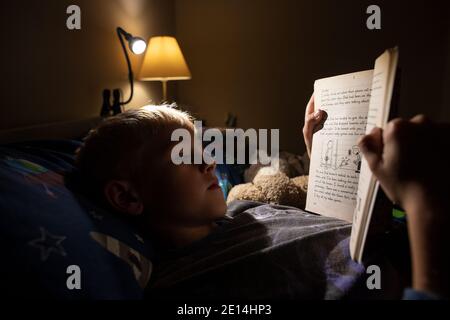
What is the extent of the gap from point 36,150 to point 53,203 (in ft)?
1.18

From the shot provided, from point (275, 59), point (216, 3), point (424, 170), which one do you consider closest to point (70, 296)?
point (424, 170)

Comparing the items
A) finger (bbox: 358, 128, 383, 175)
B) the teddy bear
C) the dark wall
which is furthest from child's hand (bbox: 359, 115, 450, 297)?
the dark wall

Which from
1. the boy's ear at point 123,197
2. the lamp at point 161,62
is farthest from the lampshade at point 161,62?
the boy's ear at point 123,197

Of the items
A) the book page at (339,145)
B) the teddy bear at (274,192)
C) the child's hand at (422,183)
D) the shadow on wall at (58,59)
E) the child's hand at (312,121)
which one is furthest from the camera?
the shadow on wall at (58,59)

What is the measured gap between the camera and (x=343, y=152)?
2.37 feet

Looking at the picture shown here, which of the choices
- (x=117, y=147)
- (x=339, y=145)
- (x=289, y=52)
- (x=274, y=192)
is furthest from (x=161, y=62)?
(x=339, y=145)

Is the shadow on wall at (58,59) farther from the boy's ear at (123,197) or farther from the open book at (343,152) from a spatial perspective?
the open book at (343,152)

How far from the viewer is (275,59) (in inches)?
94.7

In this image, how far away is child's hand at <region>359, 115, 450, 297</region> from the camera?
387mm

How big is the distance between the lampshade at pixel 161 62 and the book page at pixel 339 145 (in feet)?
4.21

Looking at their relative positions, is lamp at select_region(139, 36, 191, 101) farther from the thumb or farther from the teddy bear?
the thumb

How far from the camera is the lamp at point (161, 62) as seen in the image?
1.90 meters

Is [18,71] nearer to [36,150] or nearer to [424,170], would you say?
[36,150]

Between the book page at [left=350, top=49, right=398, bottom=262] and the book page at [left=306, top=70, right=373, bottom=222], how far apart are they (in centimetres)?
13
